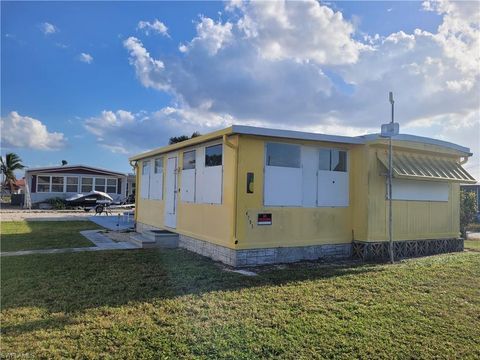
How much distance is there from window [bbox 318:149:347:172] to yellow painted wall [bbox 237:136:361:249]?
0.17 metres

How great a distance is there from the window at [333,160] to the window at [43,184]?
2537 centimetres

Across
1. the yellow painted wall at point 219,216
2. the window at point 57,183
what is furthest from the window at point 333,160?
the window at point 57,183

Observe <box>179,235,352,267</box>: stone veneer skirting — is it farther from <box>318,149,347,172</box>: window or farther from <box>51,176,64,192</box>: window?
<box>51,176,64,192</box>: window

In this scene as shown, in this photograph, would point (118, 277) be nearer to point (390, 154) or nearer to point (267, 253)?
point (267, 253)

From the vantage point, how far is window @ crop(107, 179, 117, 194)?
2947 centimetres

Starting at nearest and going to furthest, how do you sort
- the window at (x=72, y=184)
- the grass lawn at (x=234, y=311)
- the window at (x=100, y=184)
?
1. the grass lawn at (x=234, y=311)
2. the window at (x=72, y=184)
3. the window at (x=100, y=184)

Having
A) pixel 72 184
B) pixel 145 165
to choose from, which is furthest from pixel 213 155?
pixel 72 184

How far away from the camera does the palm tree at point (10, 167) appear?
3953 centimetres

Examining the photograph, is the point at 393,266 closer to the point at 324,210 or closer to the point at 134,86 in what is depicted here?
the point at 324,210

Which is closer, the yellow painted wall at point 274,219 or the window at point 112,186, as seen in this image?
the yellow painted wall at point 274,219

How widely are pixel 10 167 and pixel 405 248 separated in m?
42.8

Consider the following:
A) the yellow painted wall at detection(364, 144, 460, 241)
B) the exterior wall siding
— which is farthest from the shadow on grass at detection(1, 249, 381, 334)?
the yellow painted wall at detection(364, 144, 460, 241)

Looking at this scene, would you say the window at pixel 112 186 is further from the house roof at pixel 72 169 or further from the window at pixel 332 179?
the window at pixel 332 179

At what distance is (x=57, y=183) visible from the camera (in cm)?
2780
